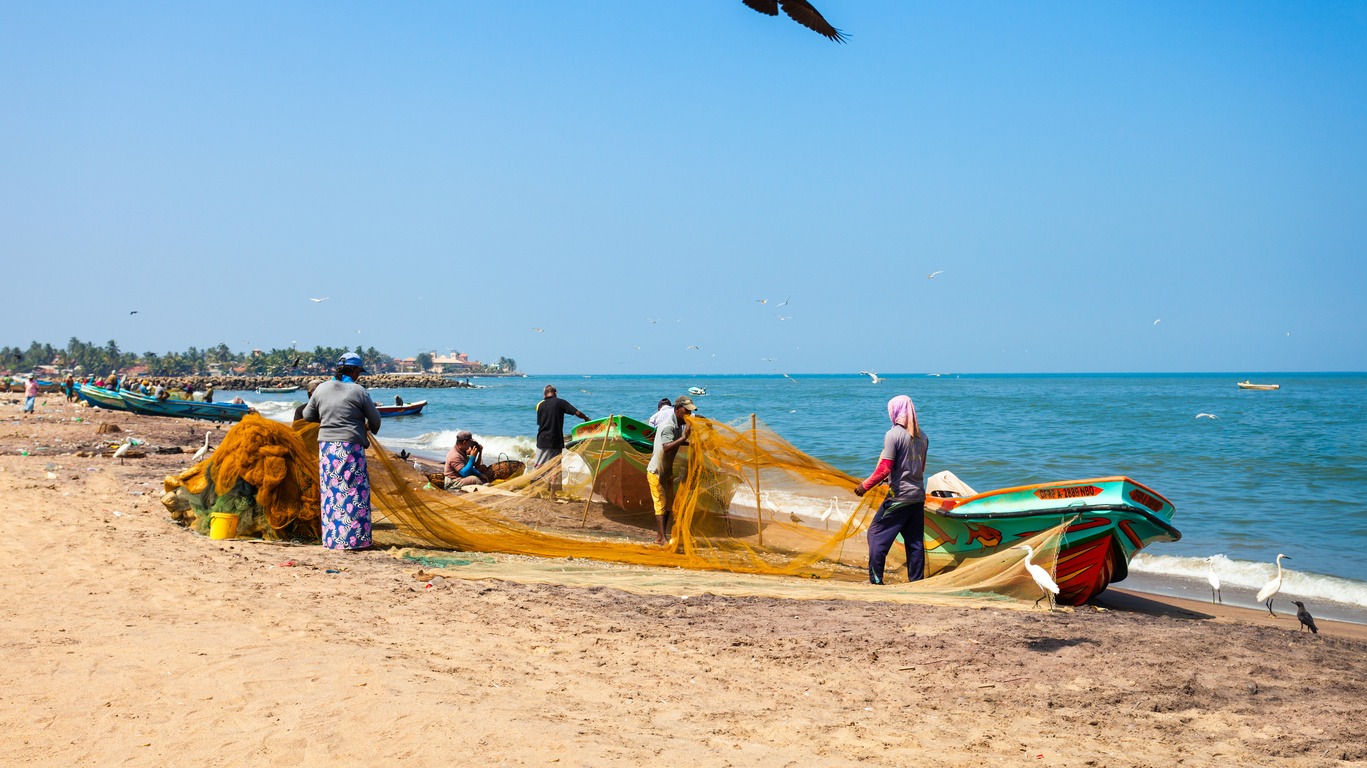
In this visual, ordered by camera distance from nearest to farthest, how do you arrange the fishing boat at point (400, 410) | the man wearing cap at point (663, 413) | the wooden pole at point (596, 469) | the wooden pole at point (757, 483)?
1. the wooden pole at point (757, 483)
2. the man wearing cap at point (663, 413)
3. the wooden pole at point (596, 469)
4. the fishing boat at point (400, 410)

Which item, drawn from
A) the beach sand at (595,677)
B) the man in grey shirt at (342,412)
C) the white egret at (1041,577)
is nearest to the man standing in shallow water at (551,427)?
the man in grey shirt at (342,412)

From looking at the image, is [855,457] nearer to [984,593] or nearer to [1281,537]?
[1281,537]

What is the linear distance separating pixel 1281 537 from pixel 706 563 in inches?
330

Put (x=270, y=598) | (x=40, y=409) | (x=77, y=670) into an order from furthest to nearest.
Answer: (x=40, y=409) < (x=270, y=598) < (x=77, y=670)

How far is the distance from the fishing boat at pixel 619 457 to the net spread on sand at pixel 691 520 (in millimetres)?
1421

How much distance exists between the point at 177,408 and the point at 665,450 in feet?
90.4

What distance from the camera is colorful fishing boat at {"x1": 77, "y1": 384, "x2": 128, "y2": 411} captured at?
105ft

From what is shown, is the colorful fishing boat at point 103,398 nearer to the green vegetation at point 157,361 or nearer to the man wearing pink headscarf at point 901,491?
the man wearing pink headscarf at point 901,491

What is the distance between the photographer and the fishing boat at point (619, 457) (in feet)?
36.7

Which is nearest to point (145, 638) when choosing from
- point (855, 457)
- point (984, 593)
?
point (984, 593)

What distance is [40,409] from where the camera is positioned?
109ft

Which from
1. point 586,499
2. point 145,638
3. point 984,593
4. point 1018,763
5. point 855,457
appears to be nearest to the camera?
point 1018,763

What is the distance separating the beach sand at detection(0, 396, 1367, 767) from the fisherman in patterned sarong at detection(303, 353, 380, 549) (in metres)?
0.63

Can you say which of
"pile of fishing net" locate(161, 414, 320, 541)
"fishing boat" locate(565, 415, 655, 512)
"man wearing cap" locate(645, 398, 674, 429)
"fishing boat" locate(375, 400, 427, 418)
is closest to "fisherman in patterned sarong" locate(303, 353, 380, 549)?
"pile of fishing net" locate(161, 414, 320, 541)
